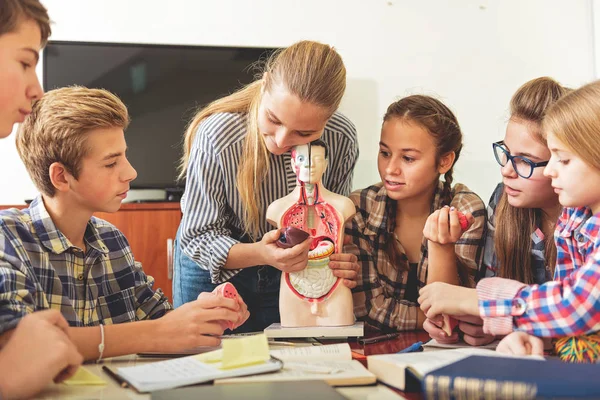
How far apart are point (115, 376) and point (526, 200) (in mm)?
952

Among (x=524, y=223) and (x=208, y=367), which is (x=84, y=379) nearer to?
(x=208, y=367)

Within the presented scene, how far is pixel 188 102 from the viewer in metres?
3.79

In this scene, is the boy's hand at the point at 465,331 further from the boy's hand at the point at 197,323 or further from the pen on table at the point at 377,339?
the boy's hand at the point at 197,323

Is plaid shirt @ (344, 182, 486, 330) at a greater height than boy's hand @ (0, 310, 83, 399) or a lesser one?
greater

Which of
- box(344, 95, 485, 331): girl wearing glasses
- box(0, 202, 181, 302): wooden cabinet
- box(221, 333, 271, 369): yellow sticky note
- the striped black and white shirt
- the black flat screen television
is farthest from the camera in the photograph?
the black flat screen television

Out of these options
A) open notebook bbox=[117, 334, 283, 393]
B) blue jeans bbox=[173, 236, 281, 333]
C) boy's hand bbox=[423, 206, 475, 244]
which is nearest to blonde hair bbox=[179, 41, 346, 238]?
blue jeans bbox=[173, 236, 281, 333]

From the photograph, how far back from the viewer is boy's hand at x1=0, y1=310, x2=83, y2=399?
91 centimetres

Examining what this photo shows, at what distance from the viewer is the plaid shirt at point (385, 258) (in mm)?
1603

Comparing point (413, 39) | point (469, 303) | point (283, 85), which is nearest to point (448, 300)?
point (469, 303)

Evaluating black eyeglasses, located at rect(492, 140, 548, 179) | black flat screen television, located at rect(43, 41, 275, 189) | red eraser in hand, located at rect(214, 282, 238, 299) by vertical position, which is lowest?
red eraser in hand, located at rect(214, 282, 238, 299)

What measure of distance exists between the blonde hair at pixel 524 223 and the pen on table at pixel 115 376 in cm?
90

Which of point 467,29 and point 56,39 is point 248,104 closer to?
point 56,39

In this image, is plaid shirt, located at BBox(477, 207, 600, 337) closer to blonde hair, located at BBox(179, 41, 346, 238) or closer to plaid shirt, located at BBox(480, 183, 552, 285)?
plaid shirt, located at BBox(480, 183, 552, 285)

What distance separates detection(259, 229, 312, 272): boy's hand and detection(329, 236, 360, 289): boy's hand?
6 cm
